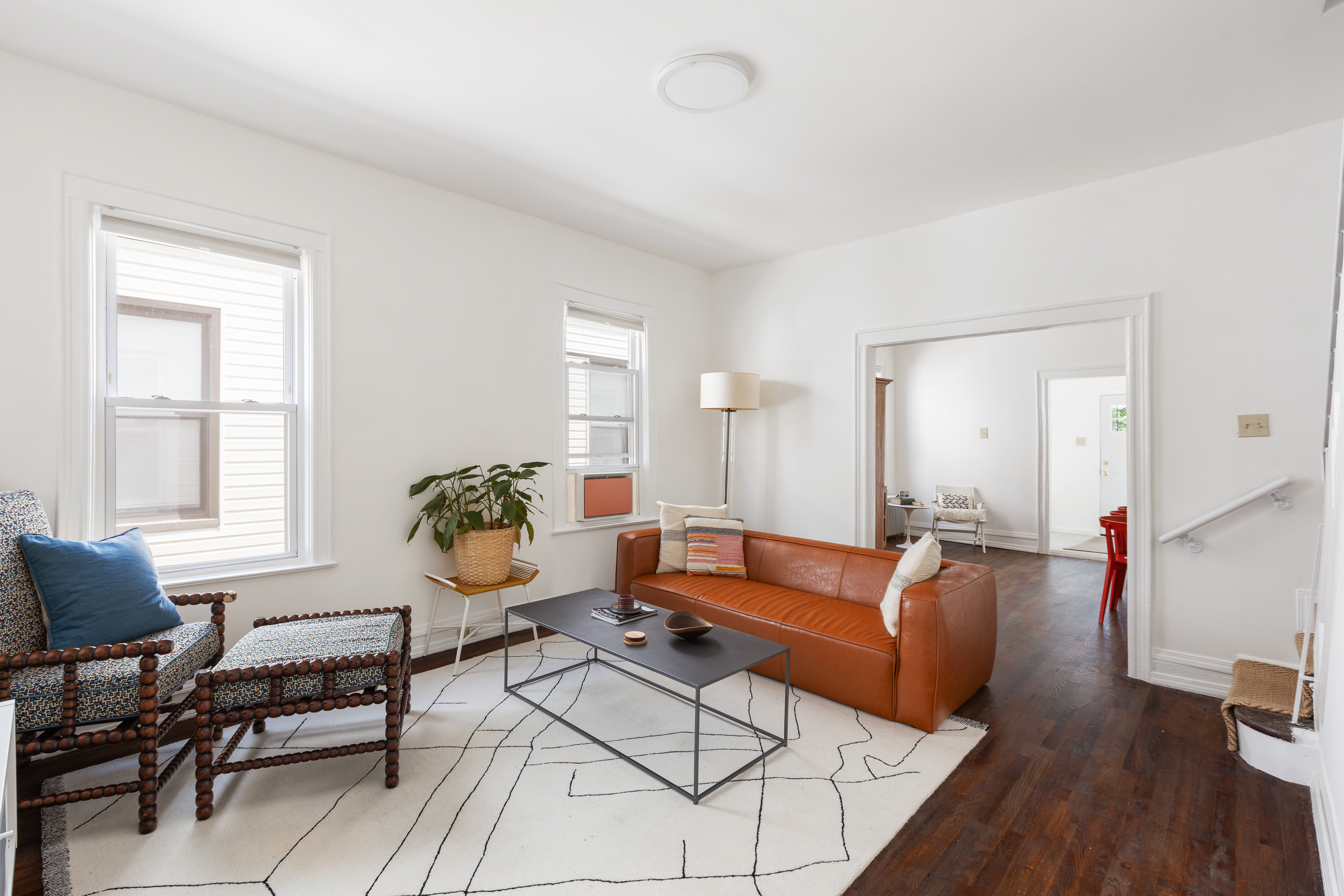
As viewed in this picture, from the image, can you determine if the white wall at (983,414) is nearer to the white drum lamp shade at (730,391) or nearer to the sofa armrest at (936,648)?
the white drum lamp shade at (730,391)

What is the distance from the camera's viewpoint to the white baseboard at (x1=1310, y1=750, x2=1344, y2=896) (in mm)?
1604

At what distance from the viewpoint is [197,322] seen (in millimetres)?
2895

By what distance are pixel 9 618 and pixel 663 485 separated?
142 inches

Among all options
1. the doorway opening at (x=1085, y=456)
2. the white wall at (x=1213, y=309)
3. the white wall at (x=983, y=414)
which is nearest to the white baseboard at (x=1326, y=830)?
the white wall at (x=1213, y=309)

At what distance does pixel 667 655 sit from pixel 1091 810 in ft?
5.00

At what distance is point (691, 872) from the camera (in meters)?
1.78

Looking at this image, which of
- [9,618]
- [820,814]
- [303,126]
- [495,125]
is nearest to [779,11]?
[495,125]

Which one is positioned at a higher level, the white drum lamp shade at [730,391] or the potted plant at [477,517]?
the white drum lamp shade at [730,391]

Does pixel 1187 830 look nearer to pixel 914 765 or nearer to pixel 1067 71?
pixel 914 765

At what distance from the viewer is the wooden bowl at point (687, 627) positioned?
2553 mm

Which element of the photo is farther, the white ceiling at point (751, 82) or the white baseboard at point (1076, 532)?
the white baseboard at point (1076, 532)

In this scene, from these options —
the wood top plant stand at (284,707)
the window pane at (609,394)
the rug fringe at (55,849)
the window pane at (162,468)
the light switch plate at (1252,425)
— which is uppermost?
the window pane at (609,394)

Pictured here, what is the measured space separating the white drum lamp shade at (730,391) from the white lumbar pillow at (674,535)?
0.89 meters

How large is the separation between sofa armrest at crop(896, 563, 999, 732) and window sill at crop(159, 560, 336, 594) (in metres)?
2.82
